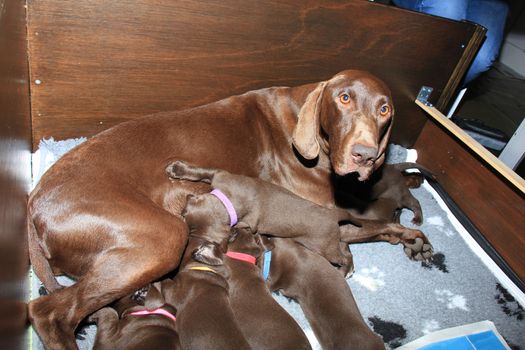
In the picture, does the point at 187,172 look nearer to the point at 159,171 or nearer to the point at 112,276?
the point at 159,171

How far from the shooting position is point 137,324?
2229 mm

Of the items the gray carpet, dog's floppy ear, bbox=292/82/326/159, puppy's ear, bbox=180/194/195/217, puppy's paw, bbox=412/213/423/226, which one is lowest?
the gray carpet

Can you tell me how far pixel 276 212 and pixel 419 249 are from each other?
130 cm

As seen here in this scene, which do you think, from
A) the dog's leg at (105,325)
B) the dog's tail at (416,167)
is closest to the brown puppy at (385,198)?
the dog's tail at (416,167)

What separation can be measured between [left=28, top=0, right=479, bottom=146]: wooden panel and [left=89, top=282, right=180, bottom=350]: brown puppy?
59.6 inches

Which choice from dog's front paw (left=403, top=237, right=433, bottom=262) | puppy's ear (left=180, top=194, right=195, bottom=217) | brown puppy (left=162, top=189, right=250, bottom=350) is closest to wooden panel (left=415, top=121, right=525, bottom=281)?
dog's front paw (left=403, top=237, right=433, bottom=262)

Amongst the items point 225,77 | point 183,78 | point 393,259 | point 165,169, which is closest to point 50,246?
point 165,169

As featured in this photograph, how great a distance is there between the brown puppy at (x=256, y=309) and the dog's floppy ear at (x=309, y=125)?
0.70 meters

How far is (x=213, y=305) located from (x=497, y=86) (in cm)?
680

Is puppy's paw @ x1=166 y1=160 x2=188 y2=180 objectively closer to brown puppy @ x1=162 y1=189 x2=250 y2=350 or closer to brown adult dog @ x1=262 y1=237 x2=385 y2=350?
brown puppy @ x1=162 y1=189 x2=250 y2=350

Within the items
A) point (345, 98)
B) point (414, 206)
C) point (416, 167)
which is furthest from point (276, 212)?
point (416, 167)

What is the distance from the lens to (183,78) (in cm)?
319

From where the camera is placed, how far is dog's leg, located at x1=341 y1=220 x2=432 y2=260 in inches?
125

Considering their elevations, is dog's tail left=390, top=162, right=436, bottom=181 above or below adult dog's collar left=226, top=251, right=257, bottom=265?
above
